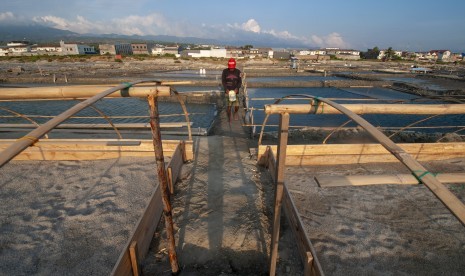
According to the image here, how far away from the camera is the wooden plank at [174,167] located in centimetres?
473

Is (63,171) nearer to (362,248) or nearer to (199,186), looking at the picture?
(199,186)

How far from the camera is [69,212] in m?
4.28

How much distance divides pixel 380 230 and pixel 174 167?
4.04 metres

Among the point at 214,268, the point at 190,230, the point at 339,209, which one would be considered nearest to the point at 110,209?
the point at 190,230

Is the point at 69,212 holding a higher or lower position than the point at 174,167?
lower

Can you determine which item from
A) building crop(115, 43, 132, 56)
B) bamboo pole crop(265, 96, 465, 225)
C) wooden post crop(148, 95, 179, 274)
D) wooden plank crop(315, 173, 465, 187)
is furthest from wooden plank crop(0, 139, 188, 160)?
building crop(115, 43, 132, 56)

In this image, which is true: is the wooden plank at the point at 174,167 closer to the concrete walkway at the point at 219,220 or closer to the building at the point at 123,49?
the concrete walkway at the point at 219,220

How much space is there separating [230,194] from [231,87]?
4.03 meters

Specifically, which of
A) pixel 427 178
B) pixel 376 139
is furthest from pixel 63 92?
pixel 427 178

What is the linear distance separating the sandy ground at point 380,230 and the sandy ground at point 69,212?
311cm

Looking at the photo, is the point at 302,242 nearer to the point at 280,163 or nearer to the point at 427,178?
the point at 280,163

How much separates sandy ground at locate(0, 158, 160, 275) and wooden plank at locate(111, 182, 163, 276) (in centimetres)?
41

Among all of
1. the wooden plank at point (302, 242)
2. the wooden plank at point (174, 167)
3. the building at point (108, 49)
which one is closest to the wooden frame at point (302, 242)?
the wooden plank at point (302, 242)

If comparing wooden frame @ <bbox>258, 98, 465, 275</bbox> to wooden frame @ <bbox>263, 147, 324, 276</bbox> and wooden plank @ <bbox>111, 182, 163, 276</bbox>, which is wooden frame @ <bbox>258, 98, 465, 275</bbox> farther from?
wooden plank @ <bbox>111, 182, 163, 276</bbox>
